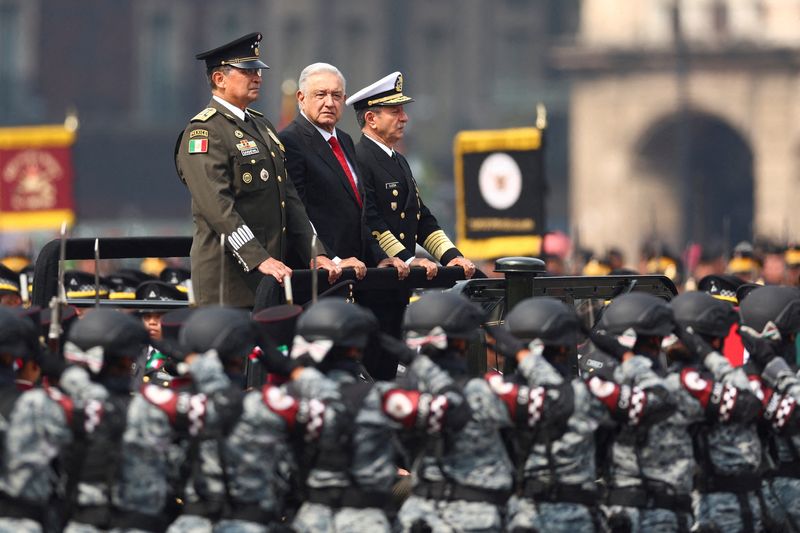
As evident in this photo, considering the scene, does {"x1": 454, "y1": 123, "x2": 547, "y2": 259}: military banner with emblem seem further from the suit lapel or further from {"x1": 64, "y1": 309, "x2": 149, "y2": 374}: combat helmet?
{"x1": 64, "y1": 309, "x2": 149, "y2": 374}: combat helmet

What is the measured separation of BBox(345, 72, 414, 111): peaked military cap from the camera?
1186cm

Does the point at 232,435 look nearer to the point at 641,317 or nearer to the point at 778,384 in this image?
the point at 641,317

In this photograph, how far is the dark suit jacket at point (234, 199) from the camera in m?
10.7

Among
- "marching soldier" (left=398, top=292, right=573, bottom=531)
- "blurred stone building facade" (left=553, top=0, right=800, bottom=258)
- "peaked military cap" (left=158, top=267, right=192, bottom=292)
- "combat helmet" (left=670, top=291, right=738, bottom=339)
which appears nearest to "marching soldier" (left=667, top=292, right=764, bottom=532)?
"combat helmet" (left=670, top=291, right=738, bottom=339)

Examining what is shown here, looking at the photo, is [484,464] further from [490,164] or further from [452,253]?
[490,164]

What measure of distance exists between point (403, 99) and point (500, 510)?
3024 millimetres

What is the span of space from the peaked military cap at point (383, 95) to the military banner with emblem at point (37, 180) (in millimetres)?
10000

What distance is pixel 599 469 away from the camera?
10344 millimetres

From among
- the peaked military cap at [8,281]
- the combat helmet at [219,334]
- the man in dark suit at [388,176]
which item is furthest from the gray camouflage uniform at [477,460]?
the peaked military cap at [8,281]

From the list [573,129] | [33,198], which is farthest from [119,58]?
[33,198]

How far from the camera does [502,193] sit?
19.3 metres

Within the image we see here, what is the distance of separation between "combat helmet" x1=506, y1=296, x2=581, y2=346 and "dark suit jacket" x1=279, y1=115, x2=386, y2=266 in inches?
73.5

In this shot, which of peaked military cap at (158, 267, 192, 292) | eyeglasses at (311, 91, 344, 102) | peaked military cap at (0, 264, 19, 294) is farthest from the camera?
peaked military cap at (158, 267, 192, 292)

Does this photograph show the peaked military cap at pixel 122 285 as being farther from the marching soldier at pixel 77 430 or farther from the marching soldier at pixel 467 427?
the marching soldier at pixel 77 430
